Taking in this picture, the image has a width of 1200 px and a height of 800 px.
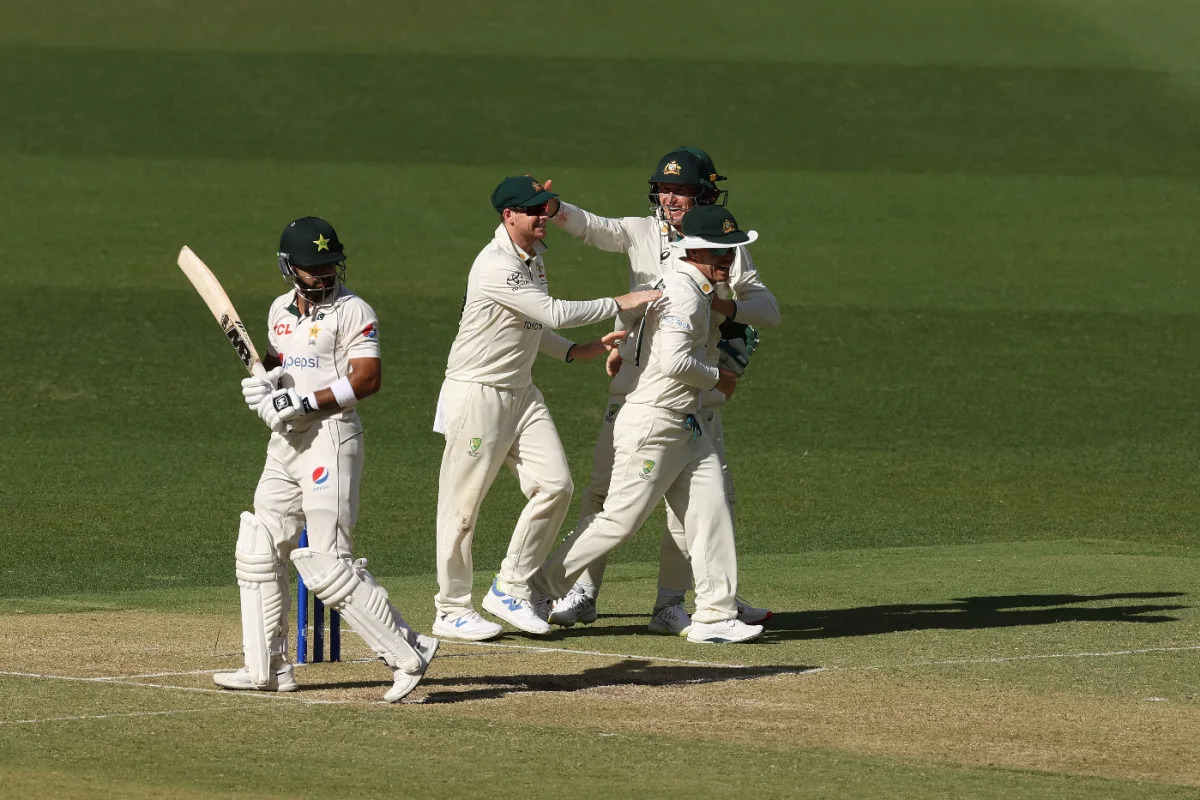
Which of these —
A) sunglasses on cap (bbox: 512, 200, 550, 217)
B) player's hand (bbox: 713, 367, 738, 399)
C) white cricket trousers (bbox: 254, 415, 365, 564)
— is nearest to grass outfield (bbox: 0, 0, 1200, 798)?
white cricket trousers (bbox: 254, 415, 365, 564)

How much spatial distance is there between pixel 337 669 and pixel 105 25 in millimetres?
27405

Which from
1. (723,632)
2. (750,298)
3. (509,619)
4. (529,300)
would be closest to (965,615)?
(723,632)

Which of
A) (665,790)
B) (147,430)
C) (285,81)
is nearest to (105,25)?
(285,81)

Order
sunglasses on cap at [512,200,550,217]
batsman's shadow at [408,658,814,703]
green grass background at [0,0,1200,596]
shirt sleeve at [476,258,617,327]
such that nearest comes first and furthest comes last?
batsman's shadow at [408,658,814,703], shirt sleeve at [476,258,617,327], sunglasses on cap at [512,200,550,217], green grass background at [0,0,1200,596]

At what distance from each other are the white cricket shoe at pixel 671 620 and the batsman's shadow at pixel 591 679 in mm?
859

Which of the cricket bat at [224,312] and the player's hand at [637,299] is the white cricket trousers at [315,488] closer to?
the cricket bat at [224,312]

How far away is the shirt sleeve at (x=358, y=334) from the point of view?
787 cm

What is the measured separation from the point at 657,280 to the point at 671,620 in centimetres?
170

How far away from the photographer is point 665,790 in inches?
260

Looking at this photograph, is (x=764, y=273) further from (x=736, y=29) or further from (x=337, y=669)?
(x=337, y=669)

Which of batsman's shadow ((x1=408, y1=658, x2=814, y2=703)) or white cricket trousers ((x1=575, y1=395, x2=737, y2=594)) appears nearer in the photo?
batsman's shadow ((x1=408, y1=658, x2=814, y2=703))

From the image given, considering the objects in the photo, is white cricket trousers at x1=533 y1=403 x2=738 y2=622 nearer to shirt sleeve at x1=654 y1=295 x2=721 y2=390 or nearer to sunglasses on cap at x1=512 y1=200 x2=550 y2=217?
shirt sleeve at x1=654 y1=295 x2=721 y2=390

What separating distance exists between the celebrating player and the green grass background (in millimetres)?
2715

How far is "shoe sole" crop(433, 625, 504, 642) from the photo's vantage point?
9.55 meters
